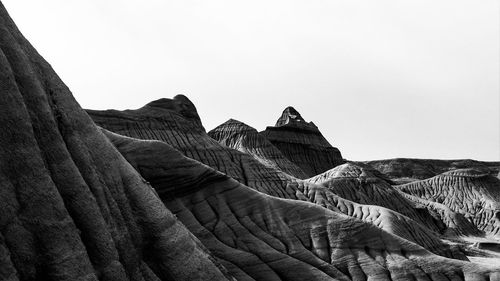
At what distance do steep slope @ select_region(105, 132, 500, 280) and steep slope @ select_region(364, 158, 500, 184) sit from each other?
342ft

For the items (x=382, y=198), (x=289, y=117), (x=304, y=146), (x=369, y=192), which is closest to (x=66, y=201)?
(x=369, y=192)

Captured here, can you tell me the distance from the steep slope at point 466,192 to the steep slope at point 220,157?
41.0 metres

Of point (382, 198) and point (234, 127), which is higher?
point (234, 127)

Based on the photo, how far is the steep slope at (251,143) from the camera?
81250mm

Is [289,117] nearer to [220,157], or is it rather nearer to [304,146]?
[304,146]

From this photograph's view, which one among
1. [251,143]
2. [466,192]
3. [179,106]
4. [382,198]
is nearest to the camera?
[179,106]

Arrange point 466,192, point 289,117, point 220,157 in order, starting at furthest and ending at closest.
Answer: point 289,117, point 466,192, point 220,157

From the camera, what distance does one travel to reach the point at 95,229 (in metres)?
13.2

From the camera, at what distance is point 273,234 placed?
26.5m

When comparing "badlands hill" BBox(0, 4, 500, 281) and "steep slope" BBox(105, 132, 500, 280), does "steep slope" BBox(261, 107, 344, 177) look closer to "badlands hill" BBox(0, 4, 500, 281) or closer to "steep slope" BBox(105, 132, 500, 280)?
"badlands hill" BBox(0, 4, 500, 281)

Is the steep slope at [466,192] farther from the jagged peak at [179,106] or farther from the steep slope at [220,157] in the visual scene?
the jagged peak at [179,106]

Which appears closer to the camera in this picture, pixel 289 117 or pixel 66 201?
pixel 66 201

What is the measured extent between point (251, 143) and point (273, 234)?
186ft

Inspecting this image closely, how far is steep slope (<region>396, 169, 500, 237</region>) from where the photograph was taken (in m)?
Answer: 90.3
